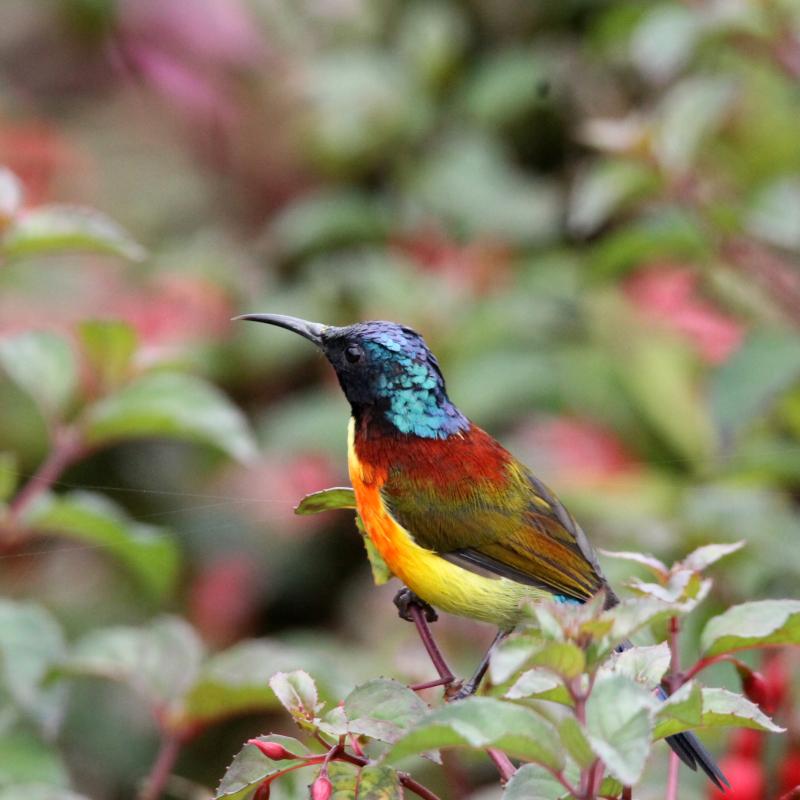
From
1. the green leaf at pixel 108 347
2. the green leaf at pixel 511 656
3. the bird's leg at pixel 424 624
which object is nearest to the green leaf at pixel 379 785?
the bird's leg at pixel 424 624

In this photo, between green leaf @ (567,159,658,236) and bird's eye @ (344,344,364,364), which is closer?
bird's eye @ (344,344,364,364)

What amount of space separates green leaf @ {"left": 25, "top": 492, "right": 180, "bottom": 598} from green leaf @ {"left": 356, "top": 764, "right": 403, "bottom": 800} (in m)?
0.97

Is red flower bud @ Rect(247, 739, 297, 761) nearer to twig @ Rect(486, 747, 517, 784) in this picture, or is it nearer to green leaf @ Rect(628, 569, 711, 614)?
twig @ Rect(486, 747, 517, 784)

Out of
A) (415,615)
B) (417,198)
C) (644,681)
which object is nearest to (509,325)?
(417,198)

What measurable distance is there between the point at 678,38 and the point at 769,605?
204 centimetres

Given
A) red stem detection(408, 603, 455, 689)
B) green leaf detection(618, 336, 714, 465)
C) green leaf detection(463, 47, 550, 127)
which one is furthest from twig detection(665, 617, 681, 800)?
green leaf detection(463, 47, 550, 127)

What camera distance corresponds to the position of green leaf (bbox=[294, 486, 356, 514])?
4.64 ft

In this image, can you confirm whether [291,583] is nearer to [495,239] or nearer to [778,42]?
[495,239]

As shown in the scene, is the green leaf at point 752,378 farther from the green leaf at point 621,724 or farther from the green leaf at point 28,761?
the green leaf at point 621,724

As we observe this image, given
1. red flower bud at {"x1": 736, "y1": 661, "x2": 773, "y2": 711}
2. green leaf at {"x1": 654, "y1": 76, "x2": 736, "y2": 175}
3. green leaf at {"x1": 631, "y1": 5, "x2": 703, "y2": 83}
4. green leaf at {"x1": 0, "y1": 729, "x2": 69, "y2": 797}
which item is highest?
green leaf at {"x1": 631, "y1": 5, "x2": 703, "y2": 83}

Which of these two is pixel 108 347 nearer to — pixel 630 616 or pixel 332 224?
pixel 630 616

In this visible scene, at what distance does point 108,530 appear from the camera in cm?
204

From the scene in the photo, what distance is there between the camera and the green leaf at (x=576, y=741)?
3.22ft

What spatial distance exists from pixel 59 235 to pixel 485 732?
4.05 feet
